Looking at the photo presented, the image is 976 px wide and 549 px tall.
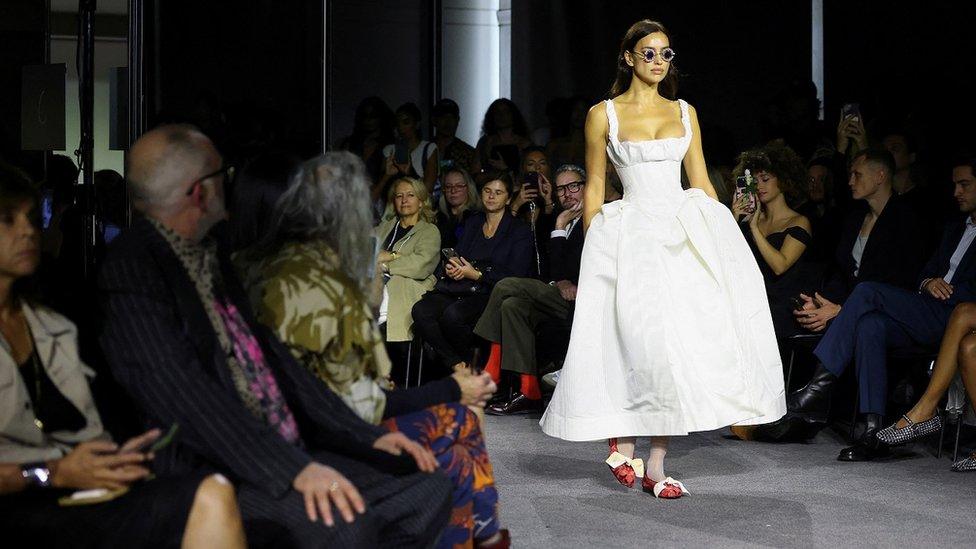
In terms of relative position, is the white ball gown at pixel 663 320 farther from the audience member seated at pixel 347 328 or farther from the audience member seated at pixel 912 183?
the audience member seated at pixel 912 183

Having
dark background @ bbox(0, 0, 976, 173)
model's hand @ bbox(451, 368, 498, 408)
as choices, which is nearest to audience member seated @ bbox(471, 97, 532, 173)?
dark background @ bbox(0, 0, 976, 173)

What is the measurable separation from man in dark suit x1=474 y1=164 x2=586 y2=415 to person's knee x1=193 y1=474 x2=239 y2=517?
4184 millimetres

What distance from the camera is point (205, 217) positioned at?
2.31 meters

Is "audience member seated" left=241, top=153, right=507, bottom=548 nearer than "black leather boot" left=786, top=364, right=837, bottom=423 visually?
Yes

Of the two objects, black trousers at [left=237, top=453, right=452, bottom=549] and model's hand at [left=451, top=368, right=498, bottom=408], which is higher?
model's hand at [left=451, top=368, right=498, bottom=408]

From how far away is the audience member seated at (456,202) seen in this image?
7.07m

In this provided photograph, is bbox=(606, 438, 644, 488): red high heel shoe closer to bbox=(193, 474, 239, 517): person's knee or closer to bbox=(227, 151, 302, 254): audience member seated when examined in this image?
bbox=(227, 151, 302, 254): audience member seated

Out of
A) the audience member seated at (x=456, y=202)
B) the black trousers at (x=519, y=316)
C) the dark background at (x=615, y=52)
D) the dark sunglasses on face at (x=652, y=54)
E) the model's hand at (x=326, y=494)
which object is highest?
the dark background at (x=615, y=52)

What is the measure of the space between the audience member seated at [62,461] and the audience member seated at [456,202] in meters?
4.91

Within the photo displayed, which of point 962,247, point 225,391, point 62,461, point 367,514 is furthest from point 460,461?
point 962,247

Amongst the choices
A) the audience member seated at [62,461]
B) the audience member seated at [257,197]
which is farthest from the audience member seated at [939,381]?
the audience member seated at [62,461]

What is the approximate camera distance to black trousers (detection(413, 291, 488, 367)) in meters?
6.44

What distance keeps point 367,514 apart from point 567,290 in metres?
3.99

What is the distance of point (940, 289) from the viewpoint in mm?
5027
